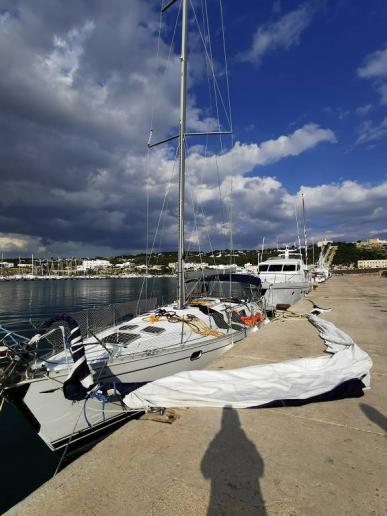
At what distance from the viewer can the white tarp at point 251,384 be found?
17.7 ft

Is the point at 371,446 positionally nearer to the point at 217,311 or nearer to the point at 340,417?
the point at 340,417

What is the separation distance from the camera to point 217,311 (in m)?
13.3

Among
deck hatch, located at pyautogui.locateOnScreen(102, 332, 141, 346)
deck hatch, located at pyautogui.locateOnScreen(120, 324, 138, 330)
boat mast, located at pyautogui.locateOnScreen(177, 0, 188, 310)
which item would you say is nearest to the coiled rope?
deck hatch, located at pyautogui.locateOnScreen(120, 324, 138, 330)

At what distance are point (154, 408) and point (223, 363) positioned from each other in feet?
9.42

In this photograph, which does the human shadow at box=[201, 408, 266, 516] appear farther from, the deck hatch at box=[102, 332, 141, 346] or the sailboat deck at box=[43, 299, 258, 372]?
the deck hatch at box=[102, 332, 141, 346]

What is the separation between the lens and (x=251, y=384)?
5.88m

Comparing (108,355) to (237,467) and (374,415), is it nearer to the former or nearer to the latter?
(237,467)

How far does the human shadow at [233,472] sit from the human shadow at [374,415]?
1.98 meters

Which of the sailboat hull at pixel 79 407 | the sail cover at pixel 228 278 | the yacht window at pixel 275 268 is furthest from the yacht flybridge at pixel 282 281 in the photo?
the sailboat hull at pixel 79 407

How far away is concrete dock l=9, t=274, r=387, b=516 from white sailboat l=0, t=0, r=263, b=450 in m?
1.60

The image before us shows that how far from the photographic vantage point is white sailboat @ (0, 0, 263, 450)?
20.5ft

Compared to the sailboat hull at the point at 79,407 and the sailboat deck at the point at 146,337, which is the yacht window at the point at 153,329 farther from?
the sailboat hull at the point at 79,407

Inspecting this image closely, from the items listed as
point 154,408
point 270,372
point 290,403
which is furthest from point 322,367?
point 154,408

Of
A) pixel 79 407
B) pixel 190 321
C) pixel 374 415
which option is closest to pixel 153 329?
pixel 190 321
